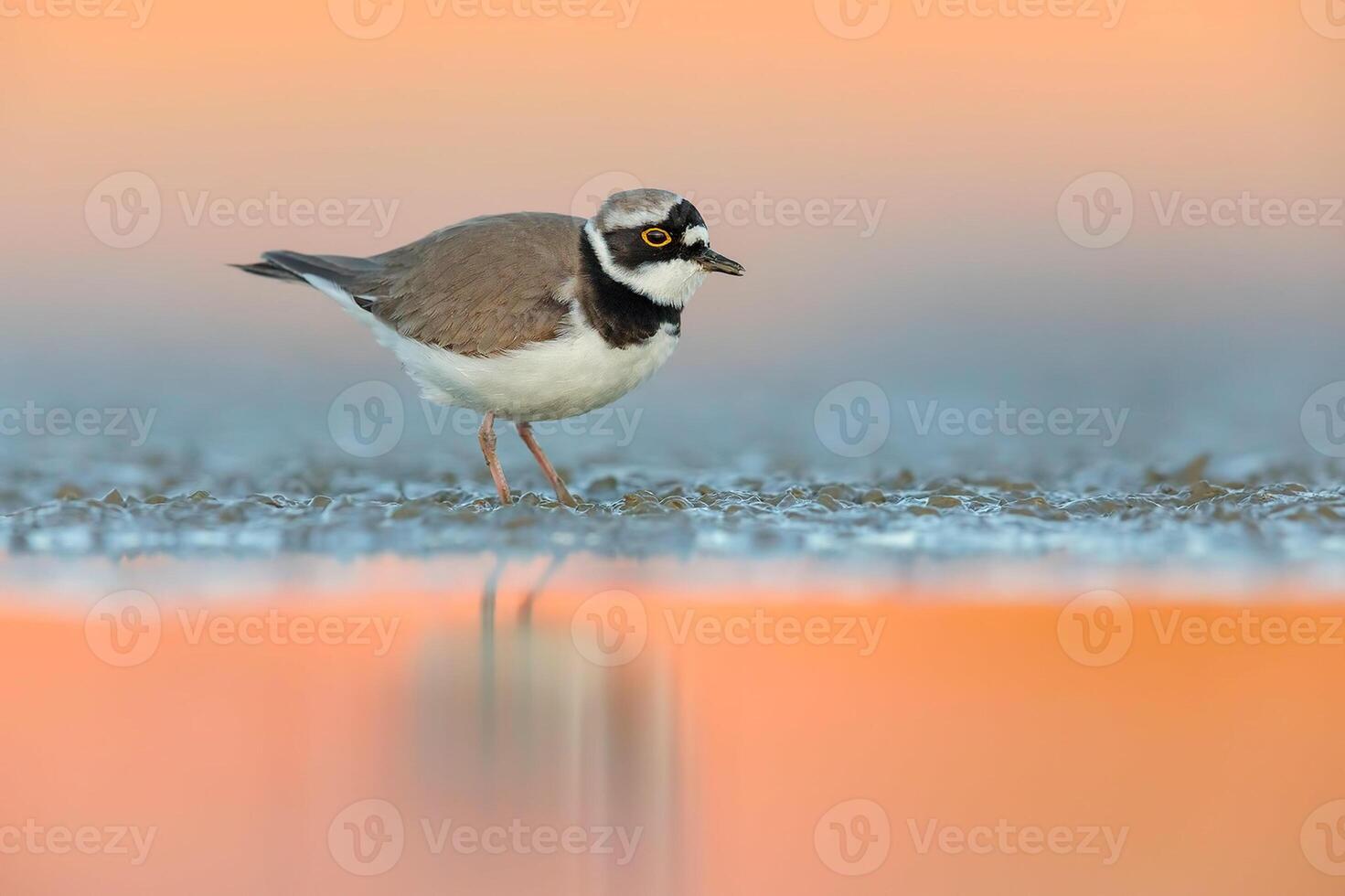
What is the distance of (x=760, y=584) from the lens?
6.83m

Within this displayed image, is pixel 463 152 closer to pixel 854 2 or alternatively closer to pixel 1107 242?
pixel 854 2

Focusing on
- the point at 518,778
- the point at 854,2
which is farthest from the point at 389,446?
the point at 854,2

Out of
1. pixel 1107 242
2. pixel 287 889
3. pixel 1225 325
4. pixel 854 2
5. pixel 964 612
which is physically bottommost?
pixel 287 889

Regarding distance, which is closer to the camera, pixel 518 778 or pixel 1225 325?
pixel 518 778

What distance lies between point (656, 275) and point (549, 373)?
2.52ft

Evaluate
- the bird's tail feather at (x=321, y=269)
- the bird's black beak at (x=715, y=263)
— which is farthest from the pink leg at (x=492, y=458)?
the bird's black beak at (x=715, y=263)

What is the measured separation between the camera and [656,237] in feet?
A: 26.9

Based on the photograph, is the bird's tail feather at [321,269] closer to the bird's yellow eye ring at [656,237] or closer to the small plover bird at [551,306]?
the small plover bird at [551,306]

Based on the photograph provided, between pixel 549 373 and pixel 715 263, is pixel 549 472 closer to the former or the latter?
pixel 549 373

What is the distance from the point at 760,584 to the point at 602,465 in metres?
3.50

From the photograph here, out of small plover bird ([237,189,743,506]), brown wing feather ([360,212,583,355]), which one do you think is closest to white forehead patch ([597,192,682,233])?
small plover bird ([237,189,743,506])

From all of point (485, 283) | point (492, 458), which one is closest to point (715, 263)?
point (485, 283)

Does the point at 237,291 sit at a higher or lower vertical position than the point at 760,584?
higher

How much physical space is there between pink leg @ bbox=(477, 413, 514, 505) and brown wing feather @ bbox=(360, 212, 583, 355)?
59 centimetres
